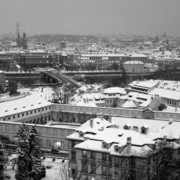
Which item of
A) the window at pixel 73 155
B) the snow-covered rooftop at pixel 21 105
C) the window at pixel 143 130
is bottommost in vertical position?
the window at pixel 73 155

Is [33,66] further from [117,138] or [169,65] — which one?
[117,138]

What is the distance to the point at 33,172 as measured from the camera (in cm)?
1570

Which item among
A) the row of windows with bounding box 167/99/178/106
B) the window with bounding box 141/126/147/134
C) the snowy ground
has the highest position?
the window with bounding box 141/126/147/134

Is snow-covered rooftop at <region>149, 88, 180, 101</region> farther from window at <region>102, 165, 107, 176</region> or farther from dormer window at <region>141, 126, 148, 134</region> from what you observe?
window at <region>102, 165, 107, 176</region>

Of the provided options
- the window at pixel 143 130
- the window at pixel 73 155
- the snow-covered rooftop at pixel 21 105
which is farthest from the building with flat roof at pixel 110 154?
the snow-covered rooftop at pixel 21 105

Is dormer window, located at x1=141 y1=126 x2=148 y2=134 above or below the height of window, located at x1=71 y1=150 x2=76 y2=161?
above

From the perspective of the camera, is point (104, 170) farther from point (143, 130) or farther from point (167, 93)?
point (167, 93)

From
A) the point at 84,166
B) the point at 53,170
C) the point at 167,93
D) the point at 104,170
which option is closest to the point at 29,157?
the point at 84,166

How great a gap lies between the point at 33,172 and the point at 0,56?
5925 cm

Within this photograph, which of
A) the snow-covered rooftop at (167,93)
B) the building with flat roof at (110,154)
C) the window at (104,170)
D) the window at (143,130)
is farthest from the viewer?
the snow-covered rooftop at (167,93)

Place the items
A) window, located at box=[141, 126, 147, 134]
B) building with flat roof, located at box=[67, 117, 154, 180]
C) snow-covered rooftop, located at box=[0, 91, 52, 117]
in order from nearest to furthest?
building with flat roof, located at box=[67, 117, 154, 180], window, located at box=[141, 126, 147, 134], snow-covered rooftop, located at box=[0, 91, 52, 117]

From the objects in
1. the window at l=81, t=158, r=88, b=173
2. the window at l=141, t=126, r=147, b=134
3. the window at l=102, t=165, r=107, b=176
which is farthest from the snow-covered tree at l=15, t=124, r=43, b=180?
the window at l=141, t=126, r=147, b=134

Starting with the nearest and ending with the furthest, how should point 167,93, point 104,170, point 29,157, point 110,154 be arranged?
1. point 110,154
2. point 104,170
3. point 29,157
4. point 167,93

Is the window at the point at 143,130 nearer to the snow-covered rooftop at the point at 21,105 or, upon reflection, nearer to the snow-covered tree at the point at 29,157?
the snow-covered tree at the point at 29,157
